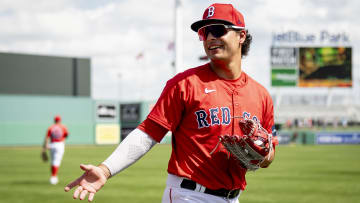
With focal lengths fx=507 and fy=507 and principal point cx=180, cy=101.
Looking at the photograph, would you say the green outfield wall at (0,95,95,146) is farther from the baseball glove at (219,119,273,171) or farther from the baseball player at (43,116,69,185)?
the baseball glove at (219,119,273,171)

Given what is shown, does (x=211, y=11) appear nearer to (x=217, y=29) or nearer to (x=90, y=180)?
(x=217, y=29)

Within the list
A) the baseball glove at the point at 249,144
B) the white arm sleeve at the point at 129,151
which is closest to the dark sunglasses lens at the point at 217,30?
the baseball glove at the point at 249,144

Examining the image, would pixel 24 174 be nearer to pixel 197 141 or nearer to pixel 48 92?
pixel 197 141

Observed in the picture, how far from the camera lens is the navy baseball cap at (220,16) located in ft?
12.0

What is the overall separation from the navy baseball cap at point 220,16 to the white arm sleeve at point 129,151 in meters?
0.92

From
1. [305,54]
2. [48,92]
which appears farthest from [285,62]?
[48,92]

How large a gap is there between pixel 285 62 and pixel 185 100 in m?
44.3

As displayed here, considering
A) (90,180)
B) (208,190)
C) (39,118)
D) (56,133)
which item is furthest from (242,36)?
(39,118)

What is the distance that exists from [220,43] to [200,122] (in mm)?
587

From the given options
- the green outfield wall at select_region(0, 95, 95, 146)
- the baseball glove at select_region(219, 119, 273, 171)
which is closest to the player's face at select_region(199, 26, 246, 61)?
the baseball glove at select_region(219, 119, 273, 171)

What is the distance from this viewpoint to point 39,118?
43.9 m

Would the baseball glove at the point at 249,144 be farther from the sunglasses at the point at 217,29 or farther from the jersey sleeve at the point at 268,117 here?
the sunglasses at the point at 217,29

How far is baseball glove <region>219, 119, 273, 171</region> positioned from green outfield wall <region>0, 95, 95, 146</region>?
3963 centimetres

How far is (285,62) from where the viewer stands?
46625mm
